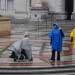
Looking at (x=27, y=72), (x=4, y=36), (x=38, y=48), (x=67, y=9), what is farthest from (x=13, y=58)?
(x=67, y=9)

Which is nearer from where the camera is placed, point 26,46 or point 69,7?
point 26,46

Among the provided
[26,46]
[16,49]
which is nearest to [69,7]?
Result: [26,46]

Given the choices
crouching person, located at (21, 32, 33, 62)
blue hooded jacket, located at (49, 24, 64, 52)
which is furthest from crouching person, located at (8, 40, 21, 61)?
blue hooded jacket, located at (49, 24, 64, 52)

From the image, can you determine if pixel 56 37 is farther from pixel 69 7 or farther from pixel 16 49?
pixel 69 7

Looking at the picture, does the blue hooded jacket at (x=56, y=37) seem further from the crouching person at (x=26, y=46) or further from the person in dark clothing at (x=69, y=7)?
the person in dark clothing at (x=69, y=7)

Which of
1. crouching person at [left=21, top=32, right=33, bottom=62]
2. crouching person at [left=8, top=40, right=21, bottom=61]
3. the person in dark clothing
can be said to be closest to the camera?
crouching person at [left=8, top=40, right=21, bottom=61]

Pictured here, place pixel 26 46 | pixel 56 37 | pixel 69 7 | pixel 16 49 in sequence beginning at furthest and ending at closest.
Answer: pixel 69 7
pixel 56 37
pixel 26 46
pixel 16 49

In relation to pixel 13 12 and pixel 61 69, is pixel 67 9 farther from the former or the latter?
pixel 61 69

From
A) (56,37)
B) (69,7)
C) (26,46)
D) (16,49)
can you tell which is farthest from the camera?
(69,7)

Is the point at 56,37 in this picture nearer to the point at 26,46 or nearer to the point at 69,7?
the point at 26,46

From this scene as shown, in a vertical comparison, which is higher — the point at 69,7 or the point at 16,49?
the point at 16,49

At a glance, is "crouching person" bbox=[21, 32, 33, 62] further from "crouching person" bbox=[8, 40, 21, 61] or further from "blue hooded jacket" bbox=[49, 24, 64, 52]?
"blue hooded jacket" bbox=[49, 24, 64, 52]

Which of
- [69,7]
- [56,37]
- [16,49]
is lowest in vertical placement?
[69,7]

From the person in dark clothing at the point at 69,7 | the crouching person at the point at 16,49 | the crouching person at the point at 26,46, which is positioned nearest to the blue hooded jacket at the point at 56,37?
the crouching person at the point at 26,46
